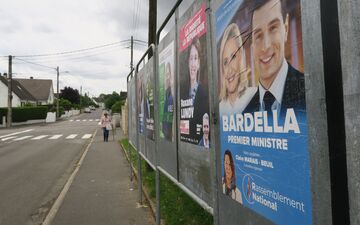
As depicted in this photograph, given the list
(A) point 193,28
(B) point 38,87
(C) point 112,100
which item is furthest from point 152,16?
(B) point 38,87

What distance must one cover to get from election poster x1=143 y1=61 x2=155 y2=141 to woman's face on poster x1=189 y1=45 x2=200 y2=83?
2.04 meters

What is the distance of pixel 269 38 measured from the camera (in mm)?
1865

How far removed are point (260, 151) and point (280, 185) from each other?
0.73ft

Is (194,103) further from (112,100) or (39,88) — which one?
(39,88)

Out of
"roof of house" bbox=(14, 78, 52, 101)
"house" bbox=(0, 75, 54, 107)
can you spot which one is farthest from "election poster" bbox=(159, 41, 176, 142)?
"roof of house" bbox=(14, 78, 52, 101)

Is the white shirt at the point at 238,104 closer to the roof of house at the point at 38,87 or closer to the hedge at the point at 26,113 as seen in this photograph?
the hedge at the point at 26,113

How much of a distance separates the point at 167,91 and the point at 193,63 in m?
0.99

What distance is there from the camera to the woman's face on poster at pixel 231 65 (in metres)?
2.26

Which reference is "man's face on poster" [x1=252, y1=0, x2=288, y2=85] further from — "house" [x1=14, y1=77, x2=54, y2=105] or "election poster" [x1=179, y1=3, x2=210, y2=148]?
"house" [x1=14, y1=77, x2=54, y2=105]

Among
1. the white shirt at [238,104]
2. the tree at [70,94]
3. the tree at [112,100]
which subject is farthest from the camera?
the tree at [70,94]

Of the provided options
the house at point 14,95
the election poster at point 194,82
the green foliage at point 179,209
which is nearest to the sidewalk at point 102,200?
the green foliage at point 179,209

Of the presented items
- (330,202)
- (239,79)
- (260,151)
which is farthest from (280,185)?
(239,79)

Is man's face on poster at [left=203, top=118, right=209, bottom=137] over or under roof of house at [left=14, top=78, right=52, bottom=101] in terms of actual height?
under

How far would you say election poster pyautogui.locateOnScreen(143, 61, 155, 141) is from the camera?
5.39 metres
